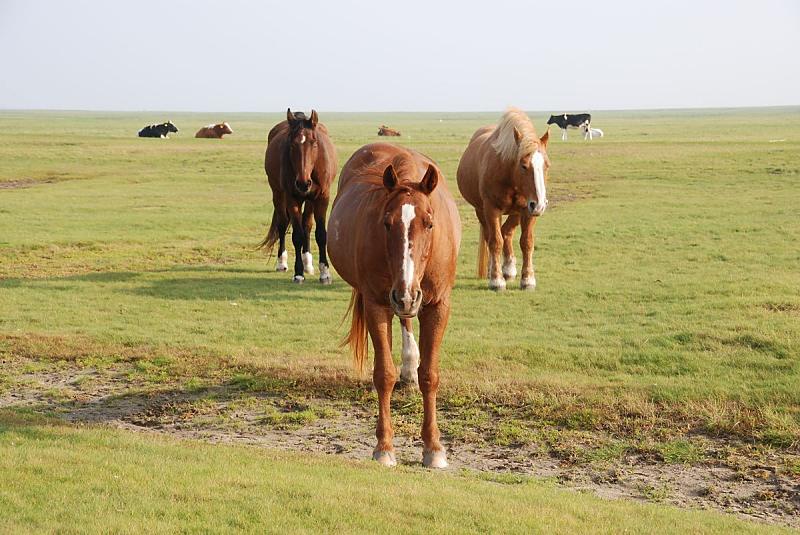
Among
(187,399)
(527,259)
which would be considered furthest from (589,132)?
(187,399)

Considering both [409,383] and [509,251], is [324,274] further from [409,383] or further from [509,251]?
[409,383]

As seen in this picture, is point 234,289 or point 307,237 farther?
point 307,237

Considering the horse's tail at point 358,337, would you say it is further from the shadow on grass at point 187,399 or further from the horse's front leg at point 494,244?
the horse's front leg at point 494,244

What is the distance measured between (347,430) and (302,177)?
6.04 m

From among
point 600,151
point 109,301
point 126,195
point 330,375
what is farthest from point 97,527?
point 600,151

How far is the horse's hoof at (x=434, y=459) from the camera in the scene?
649cm

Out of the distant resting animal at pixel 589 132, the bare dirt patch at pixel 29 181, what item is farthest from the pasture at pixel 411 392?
the distant resting animal at pixel 589 132

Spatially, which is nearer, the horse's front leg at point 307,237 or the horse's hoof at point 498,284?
the horse's hoof at point 498,284

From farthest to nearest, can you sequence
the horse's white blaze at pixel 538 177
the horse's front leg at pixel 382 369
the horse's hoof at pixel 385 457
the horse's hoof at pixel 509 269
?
the horse's hoof at pixel 509 269, the horse's white blaze at pixel 538 177, the horse's front leg at pixel 382 369, the horse's hoof at pixel 385 457

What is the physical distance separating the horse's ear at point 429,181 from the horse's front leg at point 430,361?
3.10ft

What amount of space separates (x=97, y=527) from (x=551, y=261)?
36.8ft

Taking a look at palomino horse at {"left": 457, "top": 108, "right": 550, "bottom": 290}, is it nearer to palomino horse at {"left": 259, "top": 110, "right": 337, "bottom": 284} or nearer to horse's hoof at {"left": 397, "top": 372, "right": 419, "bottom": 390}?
palomino horse at {"left": 259, "top": 110, "right": 337, "bottom": 284}

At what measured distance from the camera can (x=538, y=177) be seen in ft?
38.8

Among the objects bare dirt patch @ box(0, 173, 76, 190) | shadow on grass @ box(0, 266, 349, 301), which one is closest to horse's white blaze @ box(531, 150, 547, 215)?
shadow on grass @ box(0, 266, 349, 301)
